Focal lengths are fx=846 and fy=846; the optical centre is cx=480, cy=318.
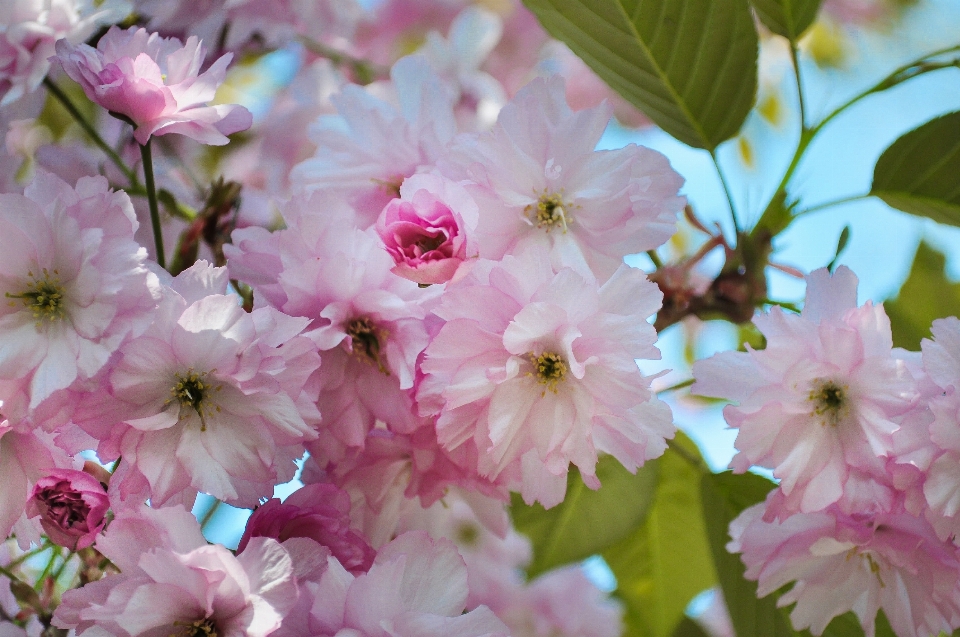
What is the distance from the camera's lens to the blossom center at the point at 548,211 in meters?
0.60

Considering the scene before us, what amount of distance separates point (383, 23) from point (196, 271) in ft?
4.48

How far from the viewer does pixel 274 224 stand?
1.03 metres

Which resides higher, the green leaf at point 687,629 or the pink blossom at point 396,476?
the pink blossom at point 396,476

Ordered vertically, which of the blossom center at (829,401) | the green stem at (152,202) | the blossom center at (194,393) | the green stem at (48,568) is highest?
the green stem at (152,202)

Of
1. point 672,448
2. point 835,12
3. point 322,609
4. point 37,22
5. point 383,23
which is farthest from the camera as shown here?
point 835,12

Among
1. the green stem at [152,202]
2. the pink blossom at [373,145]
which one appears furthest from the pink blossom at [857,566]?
the green stem at [152,202]

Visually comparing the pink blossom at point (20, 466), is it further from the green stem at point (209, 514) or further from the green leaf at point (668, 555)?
the green leaf at point (668, 555)

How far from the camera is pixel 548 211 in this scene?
598mm

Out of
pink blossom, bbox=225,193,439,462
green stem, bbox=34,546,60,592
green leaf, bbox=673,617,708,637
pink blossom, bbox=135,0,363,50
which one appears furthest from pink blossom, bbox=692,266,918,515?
green leaf, bbox=673,617,708,637

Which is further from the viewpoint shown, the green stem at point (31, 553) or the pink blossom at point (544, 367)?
the green stem at point (31, 553)

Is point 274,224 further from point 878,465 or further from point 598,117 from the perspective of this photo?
point 878,465

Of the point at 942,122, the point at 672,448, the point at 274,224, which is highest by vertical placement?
the point at 942,122

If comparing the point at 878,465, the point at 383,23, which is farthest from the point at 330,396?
the point at 383,23

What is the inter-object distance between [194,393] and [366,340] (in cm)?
12
